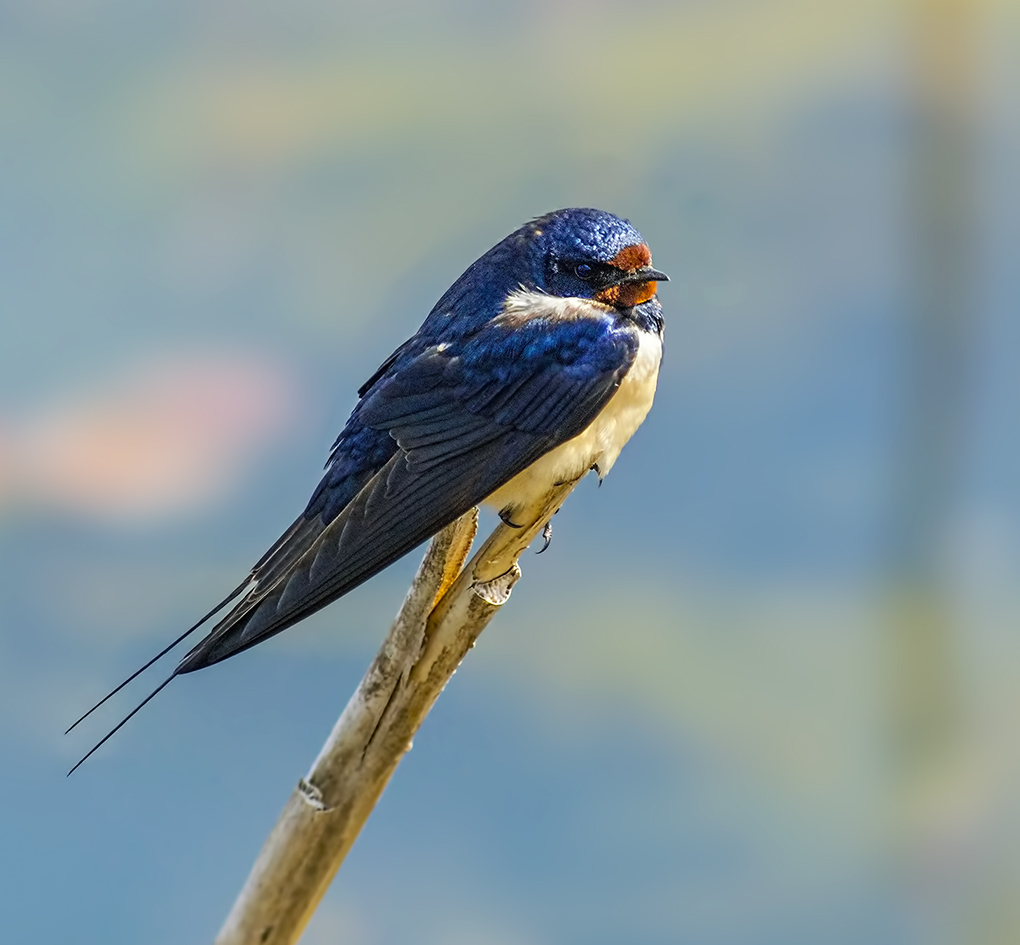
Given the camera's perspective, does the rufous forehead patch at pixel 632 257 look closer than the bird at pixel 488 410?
No

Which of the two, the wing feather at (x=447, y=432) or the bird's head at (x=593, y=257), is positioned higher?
the bird's head at (x=593, y=257)

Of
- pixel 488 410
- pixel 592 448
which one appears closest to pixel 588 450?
pixel 592 448

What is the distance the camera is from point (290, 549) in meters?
1.27

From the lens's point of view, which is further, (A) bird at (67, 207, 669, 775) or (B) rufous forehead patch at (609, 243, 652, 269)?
(B) rufous forehead patch at (609, 243, 652, 269)

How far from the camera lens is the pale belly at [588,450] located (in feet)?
4.33

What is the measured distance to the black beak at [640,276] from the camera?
1.35m

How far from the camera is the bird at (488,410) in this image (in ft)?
4.03

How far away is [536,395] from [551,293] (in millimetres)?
158

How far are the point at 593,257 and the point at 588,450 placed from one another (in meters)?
0.21

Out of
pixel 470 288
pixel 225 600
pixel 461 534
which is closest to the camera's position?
pixel 225 600

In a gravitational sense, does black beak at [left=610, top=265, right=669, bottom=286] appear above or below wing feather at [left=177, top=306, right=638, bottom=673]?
above

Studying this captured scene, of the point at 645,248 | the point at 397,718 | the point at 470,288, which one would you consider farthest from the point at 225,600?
the point at 645,248

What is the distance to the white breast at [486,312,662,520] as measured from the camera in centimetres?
132

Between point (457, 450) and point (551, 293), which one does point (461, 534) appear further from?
point (551, 293)
